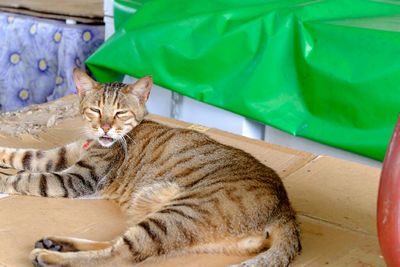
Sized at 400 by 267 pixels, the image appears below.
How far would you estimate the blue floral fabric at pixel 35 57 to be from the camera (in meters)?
3.23

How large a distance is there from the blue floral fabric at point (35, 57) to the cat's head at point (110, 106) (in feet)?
4.50

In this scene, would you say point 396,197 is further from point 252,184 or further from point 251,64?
point 251,64

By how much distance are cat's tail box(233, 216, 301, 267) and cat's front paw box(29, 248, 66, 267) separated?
1.19 feet

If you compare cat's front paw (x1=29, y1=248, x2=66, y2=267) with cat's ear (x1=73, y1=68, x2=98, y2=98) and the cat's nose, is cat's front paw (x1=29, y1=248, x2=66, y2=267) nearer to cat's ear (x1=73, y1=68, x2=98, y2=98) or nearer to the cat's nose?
the cat's nose

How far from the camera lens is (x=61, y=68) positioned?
3.25m

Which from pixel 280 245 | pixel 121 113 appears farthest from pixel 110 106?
pixel 280 245

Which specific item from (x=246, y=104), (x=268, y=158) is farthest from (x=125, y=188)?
(x=246, y=104)

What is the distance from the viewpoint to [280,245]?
A: 4.81 ft

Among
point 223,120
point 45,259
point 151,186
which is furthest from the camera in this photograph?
point 223,120

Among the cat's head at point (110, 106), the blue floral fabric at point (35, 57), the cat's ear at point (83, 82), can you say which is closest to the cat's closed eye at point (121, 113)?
the cat's head at point (110, 106)

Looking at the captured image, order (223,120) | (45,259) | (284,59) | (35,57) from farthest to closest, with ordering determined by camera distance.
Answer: (35,57) < (223,120) < (284,59) < (45,259)

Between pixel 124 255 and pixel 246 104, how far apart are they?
3.36 feet

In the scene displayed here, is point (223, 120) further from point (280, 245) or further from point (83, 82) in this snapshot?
point (280, 245)

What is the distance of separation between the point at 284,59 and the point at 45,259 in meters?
1.18
